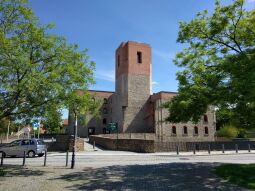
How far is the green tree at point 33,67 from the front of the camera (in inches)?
443

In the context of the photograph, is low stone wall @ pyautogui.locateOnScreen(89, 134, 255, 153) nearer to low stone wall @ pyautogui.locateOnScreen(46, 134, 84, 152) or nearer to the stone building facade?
low stone wall @ pyautogui.locateOnScreen(46, 134, 84, 152)

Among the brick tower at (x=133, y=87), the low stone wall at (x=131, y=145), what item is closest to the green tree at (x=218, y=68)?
the low stone wall at (x=131, y=145)

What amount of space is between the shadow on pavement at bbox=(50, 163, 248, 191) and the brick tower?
43570 millimetres

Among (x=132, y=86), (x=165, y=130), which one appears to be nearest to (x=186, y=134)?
(x=165, y=130)

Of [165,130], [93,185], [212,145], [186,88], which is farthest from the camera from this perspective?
[165,130]

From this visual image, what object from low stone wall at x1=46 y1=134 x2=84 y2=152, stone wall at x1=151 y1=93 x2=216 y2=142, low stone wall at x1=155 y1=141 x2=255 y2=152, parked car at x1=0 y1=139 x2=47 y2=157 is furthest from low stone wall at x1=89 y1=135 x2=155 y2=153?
stone wall at x1=151 y1=93 x2=216 y2=142

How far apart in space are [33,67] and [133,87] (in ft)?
155

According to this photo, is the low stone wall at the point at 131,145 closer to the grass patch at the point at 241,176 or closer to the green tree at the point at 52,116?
the grass patch at the point at 241,176

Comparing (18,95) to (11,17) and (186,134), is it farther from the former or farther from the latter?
(186,134)

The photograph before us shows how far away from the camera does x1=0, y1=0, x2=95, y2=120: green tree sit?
1124 cm

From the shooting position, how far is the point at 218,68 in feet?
39.9

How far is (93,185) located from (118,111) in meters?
50.5

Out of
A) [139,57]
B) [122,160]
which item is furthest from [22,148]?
[139,57]

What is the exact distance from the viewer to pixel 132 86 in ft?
191
